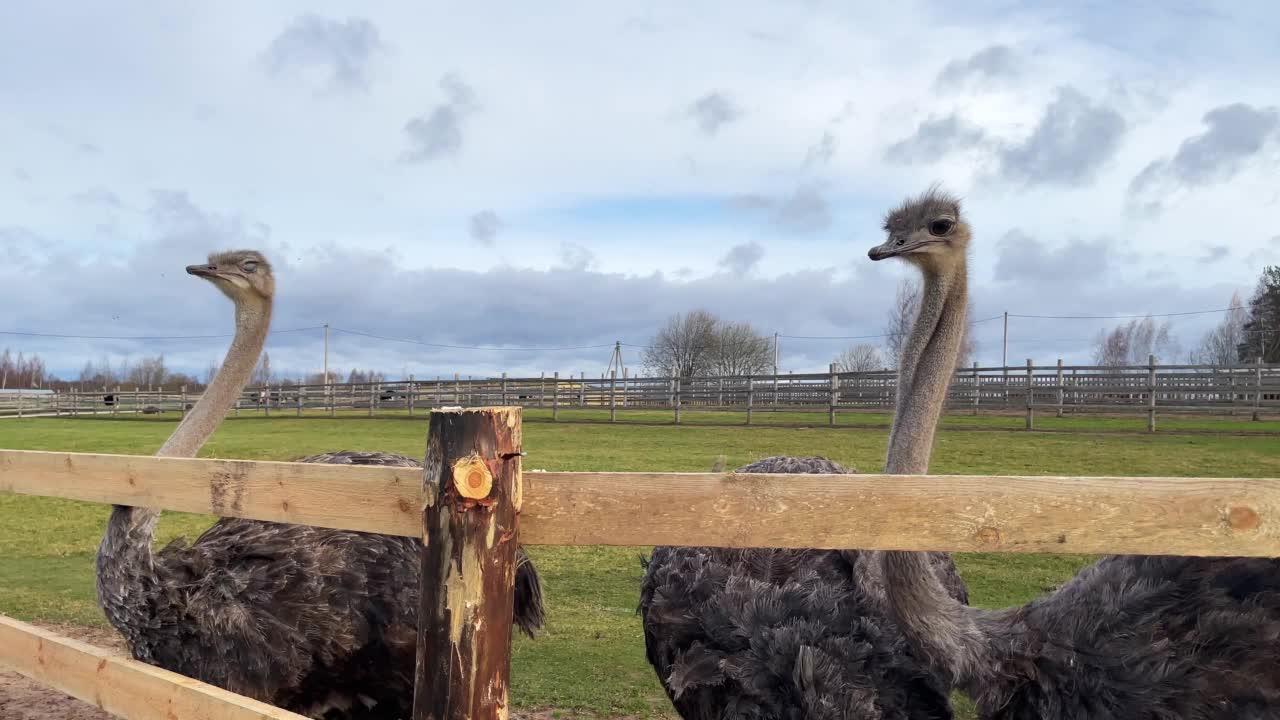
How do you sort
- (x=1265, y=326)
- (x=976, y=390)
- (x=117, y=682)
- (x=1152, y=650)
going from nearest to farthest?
(x=1152, y=650)
(x=117, y=682)
(x=976, y=390)
(x=1265, y=326)

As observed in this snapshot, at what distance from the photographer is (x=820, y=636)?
300cm

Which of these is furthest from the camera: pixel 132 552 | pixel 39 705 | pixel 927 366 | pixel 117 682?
pixel 39 705

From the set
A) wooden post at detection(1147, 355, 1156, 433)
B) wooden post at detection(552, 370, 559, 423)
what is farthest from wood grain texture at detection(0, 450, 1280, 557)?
wooden post at detection(552, 370, 559, 423)

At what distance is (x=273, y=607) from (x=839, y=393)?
18.6m

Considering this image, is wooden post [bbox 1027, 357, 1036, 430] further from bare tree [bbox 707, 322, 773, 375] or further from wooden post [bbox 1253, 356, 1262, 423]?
bare tree [bbox 707, 322, 773, 375]

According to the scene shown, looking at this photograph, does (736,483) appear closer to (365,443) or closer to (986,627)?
(986,627)

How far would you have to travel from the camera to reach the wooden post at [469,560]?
87.0 inches

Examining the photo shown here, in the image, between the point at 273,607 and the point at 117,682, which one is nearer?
the point at 117,682

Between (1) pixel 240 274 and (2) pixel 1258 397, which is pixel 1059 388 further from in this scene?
(1) pixel 240 274

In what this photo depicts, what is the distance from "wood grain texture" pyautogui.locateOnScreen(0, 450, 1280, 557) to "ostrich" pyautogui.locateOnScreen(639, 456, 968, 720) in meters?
0.88

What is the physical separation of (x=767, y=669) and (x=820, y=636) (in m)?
0.19

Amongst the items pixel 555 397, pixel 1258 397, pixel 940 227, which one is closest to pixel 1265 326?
pixel 1258 397

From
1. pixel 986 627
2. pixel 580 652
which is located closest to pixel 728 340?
pixel 580 652

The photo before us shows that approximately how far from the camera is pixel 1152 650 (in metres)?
2.61
